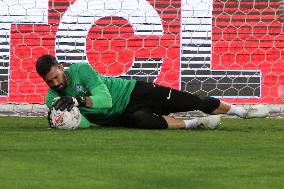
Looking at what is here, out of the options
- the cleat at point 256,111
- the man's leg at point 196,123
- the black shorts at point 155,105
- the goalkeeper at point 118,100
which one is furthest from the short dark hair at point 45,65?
the cleat at point 256,111

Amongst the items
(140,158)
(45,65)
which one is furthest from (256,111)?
(140,158)

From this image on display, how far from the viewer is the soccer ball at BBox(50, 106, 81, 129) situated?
7.18 meters

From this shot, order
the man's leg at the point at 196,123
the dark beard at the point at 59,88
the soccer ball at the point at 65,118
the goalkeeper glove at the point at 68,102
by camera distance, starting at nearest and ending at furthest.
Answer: the goalkeeper glove at the point at 68,102
the dark beard at the point at 59,88
the soccer ball at the point at 65,118
the man's leg at the point at 196,123

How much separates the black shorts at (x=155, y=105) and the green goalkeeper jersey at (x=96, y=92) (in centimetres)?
7

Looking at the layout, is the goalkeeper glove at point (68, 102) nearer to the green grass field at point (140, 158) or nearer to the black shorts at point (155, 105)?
the green grass field at point (140, 158)

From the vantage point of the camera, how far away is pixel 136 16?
30.9 feet

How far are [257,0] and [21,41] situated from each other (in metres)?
2.13

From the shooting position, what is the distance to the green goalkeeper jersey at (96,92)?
23.2 ft

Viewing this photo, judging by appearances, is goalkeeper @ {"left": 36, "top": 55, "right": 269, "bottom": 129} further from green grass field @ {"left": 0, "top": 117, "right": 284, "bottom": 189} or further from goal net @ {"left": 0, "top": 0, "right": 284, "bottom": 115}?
goal net @ {"left": 0, "top": 0, "right": 284, "bottom": 115}

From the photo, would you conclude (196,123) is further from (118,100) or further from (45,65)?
(45,65)

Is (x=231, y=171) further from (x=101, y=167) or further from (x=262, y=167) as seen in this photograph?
(x=101, y=167)

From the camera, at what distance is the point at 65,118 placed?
7.21 meters

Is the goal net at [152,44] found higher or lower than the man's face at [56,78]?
higher

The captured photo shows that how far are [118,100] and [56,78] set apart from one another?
602 millimetres
